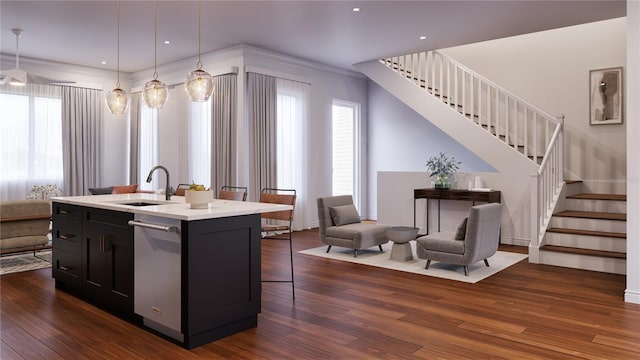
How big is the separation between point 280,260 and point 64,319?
2.63 meters

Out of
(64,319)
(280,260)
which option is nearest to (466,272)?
(280,260)

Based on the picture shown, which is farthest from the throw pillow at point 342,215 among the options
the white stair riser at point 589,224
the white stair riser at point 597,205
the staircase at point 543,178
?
the white stair riser at point 597,205

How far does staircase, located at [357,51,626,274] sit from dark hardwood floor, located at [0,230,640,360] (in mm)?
516

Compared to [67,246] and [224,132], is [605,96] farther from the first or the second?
[67,246]

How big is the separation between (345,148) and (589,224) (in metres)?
4.91

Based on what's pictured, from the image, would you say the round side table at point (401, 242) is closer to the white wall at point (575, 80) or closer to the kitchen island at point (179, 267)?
the kitchen island at point (179, 267)

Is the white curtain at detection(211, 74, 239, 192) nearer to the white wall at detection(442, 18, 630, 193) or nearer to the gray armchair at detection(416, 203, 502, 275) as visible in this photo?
the gray armchair at detection(416, 203, 502, 275)

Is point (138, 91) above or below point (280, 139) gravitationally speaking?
above

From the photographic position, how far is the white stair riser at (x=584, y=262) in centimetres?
519

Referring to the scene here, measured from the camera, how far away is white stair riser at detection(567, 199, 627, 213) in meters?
6.21

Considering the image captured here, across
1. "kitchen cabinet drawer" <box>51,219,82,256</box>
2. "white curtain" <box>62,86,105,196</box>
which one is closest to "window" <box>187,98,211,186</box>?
"white curtain" <box>62,86,105,196</box>

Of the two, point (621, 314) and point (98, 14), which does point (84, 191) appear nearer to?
point (98, 14)

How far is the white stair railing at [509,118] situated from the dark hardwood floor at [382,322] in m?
1.38

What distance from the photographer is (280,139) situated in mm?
8156
